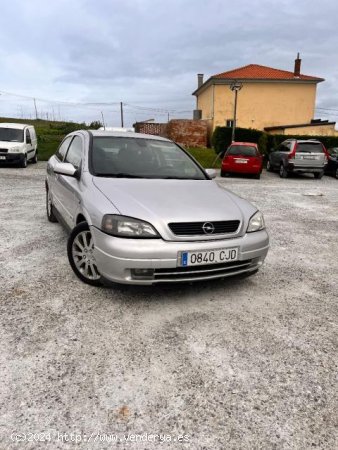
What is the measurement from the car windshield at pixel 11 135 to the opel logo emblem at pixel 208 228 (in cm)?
1440

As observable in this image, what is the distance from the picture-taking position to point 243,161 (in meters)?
14.7

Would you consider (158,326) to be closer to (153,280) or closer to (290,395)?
(153,280)

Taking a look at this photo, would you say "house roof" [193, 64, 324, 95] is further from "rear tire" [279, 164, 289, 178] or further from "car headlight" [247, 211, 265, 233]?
"car headlight" [247, 211, 265, 233]

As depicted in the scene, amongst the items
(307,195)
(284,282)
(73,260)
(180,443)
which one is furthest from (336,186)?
(180,443)

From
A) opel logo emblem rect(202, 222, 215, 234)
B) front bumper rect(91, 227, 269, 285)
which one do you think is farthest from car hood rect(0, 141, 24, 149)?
opel logo emblem rect(202, 222, 215, 234)

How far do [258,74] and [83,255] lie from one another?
32698mm

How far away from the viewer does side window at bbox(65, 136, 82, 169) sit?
4320mm

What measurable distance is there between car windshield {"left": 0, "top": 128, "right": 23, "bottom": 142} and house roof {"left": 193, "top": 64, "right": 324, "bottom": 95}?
65.3ft

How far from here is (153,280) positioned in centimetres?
304

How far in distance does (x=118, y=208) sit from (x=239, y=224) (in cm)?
112

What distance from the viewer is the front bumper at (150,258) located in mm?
2961

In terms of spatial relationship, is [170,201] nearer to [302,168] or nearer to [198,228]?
[198,228]

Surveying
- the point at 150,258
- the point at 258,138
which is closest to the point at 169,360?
the point at 150,258

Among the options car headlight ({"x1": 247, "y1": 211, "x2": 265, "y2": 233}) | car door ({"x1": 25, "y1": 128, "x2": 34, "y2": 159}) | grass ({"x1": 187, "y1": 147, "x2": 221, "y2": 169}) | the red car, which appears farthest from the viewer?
grass ({"x1": 187, "y1": 147, "x2": 221, "y2": 169})
